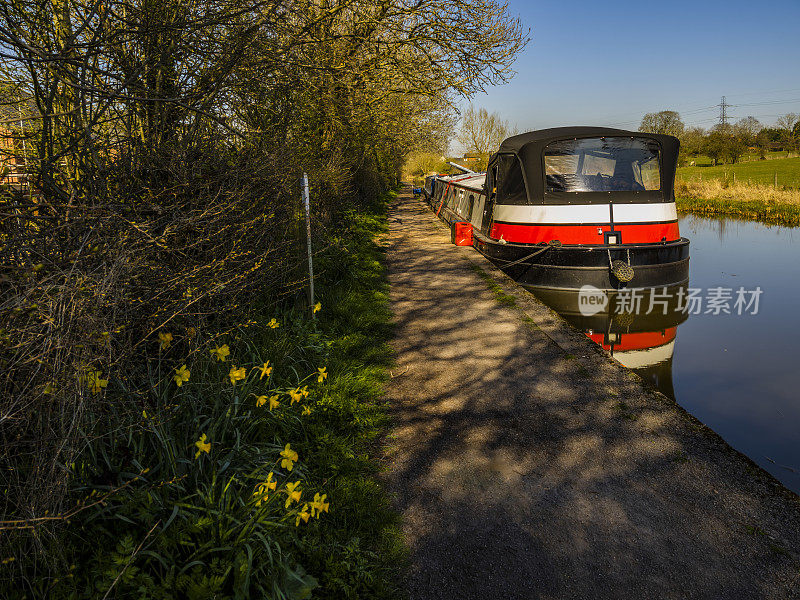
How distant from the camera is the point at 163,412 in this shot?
8.55ft

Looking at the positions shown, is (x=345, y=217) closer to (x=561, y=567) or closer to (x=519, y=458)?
(x=519, y=458)

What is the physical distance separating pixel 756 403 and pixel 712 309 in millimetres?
4381

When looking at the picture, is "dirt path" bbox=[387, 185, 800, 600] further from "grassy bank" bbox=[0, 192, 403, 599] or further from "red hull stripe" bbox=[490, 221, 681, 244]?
"red hull stripe" bbox=[490, 221, 681, 244]

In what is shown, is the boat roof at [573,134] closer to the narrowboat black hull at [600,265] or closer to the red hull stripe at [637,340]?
the narrowboat black hull at [600,265]

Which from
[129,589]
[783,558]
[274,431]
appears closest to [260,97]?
[274,431]

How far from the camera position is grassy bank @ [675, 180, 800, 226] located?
795 inches

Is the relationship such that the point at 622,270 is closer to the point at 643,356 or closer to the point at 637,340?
the point at 637,340

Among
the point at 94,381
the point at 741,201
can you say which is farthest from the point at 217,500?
the point at 741,201

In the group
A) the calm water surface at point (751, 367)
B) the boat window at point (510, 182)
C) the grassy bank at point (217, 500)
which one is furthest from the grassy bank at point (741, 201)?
the grassy bank at point (217, 500)

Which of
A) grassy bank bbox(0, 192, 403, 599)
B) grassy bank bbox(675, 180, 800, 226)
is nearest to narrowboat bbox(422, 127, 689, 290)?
grassy bank bbox(0, 192, 403, 599)

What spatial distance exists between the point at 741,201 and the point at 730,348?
19.8 m

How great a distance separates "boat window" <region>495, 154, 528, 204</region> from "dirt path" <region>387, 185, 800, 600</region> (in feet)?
15.1

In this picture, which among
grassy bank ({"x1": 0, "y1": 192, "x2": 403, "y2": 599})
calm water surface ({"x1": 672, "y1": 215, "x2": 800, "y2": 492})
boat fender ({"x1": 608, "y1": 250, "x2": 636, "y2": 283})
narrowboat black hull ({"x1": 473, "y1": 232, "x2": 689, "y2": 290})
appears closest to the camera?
grassy bank ({"x1": 0, "y1": 192, "x2": 403, "y2": 599})

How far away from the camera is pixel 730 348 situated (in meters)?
7.64
